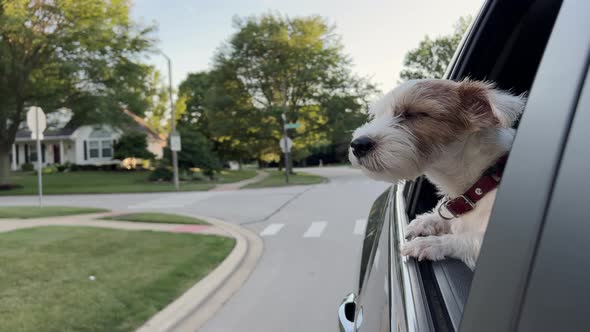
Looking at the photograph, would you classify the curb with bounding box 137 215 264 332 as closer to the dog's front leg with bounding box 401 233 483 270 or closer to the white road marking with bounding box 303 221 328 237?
the white road marking with bounding box 303 221 328 237

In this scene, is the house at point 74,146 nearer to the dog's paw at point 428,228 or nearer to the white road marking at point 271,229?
the white road marking at point 271,229

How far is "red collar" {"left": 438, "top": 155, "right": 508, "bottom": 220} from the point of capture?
5.21ft

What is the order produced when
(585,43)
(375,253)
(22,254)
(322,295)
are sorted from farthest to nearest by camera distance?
(22,254), (322,295), (375,253), (585,43)

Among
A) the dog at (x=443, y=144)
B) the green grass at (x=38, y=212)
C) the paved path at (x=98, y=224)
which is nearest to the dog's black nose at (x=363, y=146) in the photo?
the dog at (x=443, y=144)

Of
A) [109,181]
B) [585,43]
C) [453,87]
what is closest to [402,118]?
[453,87]

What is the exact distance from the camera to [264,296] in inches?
206

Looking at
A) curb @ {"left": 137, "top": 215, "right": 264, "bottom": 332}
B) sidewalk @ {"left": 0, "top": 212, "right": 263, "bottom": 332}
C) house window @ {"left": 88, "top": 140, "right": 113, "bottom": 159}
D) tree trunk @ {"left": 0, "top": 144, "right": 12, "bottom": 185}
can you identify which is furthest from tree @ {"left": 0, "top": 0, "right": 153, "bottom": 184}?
curb @ {"left": 137, "top": 215, "right": 264, "bottom": 332}

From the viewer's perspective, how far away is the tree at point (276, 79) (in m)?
37.0

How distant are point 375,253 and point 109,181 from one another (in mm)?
34746

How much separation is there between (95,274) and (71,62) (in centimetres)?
2462

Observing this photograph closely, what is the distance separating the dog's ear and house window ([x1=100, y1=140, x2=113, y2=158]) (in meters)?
51.9

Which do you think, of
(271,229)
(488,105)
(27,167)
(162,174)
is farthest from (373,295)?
(27,167)

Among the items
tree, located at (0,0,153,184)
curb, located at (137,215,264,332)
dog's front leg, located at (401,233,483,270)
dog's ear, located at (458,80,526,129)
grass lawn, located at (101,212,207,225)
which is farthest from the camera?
tree, located at (0,0,153,184)

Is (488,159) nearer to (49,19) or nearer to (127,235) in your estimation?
(127,235)
